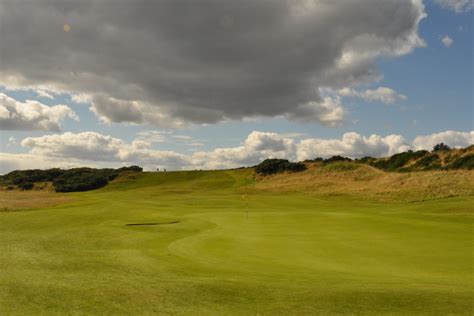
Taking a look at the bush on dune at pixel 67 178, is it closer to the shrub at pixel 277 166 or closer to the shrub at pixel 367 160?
the shrub at pixel 277 166

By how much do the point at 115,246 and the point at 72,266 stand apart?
5.25 metres

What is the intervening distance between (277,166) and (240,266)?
8162cm

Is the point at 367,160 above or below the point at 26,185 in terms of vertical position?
above

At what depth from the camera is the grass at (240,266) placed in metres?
9.05

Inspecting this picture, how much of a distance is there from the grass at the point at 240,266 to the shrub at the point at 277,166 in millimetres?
64212

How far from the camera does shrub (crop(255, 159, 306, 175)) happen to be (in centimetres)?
9220

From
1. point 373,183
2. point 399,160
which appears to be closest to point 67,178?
point 373,183

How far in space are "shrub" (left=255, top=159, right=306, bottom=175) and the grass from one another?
64.2 meters

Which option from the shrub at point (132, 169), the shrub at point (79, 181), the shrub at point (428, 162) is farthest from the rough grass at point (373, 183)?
the shrub at point (132, 169)

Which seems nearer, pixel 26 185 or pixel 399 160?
pixel 399 160

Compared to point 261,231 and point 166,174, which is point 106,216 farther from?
point 166,174

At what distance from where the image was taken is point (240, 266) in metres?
13.4

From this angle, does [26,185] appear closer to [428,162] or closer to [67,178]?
[67,178]

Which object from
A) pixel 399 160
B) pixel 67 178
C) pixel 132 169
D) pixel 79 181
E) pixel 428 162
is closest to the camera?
pixel 428 162
